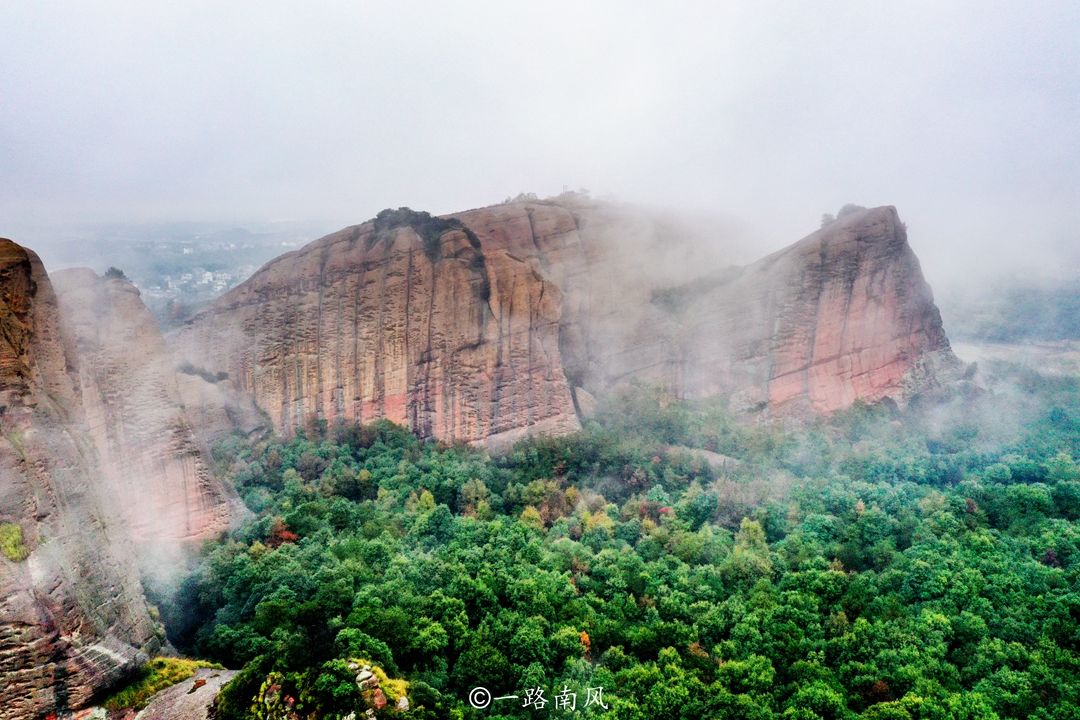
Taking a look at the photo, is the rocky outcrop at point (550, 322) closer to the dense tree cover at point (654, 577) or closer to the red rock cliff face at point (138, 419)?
the dense tree cover at point (654, 577)

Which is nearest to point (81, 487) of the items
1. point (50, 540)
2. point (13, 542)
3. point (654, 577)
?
point (50, 540)

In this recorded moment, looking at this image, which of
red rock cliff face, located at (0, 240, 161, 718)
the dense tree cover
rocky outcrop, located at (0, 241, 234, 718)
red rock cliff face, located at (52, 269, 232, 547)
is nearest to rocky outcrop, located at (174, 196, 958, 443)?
the dense tree cover

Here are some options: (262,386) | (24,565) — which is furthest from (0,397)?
(262,386)

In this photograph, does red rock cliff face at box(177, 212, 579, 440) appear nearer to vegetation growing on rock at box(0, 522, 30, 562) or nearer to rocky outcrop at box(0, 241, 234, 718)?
rocky outcrop at box(0, 241, 234, 718)

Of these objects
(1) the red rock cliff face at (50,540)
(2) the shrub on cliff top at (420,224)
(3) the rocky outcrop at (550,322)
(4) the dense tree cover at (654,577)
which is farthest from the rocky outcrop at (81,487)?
(2) the shrub on cliff top at (420,224)

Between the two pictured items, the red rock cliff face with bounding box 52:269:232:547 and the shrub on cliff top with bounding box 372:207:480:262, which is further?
the shrub on cliff top with bounding box 372:207:480:262

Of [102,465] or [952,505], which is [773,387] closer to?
[952,505]
